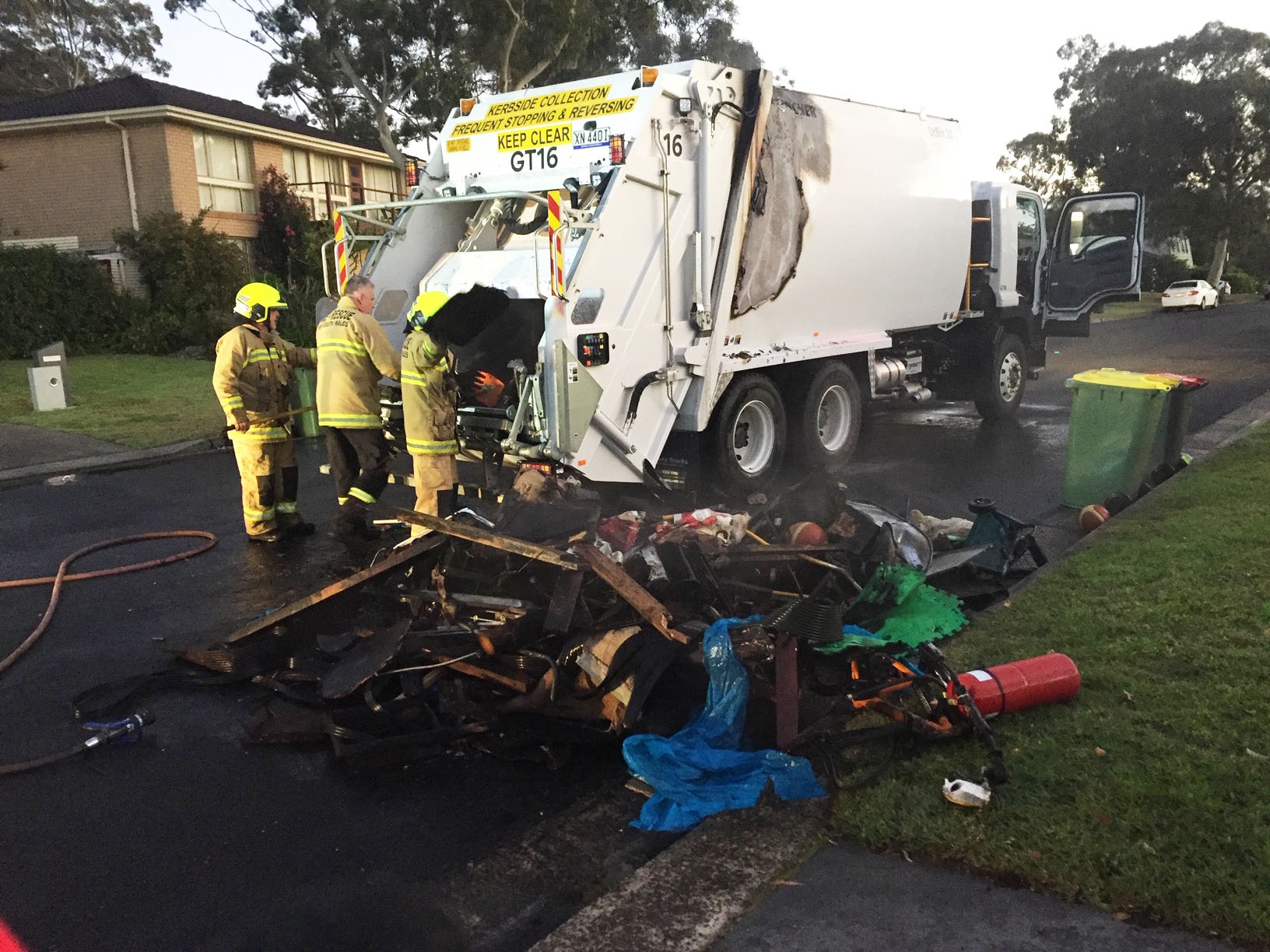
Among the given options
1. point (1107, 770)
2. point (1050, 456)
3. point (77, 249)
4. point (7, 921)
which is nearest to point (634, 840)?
point (1107, 770)

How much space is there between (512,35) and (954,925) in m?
27.9

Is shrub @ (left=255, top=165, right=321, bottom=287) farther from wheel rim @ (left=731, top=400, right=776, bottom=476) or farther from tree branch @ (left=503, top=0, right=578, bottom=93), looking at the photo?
wheel rim @ (left=731, top=400, right=776, bottom=476)

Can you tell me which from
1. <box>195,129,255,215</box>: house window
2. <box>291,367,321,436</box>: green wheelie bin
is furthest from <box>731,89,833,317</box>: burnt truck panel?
<box>195,129,255,215</box>: house window

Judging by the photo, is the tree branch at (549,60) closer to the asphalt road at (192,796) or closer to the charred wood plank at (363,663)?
the asphalt road at (192,796)

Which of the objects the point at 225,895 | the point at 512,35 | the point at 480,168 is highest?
the point at 512,35

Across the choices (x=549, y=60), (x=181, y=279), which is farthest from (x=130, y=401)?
(x=549, y=60)

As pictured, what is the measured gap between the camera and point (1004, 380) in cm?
1172

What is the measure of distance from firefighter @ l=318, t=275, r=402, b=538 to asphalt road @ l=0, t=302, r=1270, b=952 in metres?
0.44

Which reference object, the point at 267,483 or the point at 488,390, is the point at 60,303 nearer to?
the point at 267,483

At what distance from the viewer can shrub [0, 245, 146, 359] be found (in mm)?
19016

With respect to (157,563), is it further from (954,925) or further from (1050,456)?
(1050,456)

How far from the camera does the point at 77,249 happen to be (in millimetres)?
21766

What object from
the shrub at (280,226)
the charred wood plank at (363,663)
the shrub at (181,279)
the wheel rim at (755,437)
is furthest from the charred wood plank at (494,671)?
the shrub at (280,226)

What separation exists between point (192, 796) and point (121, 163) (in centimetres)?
2249
